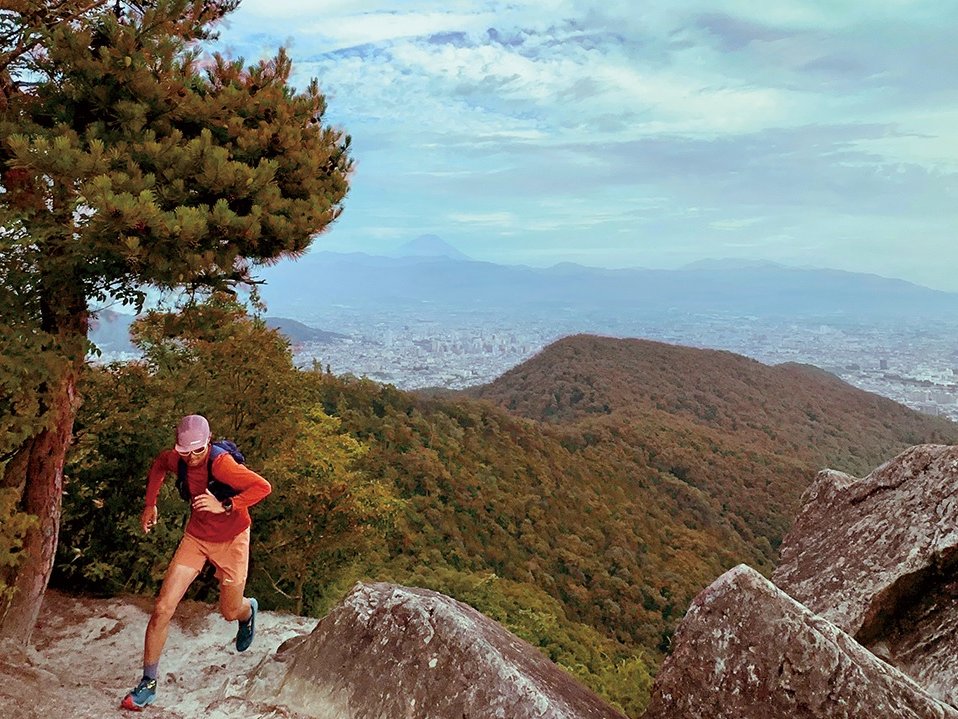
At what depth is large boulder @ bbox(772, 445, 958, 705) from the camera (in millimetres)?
6332

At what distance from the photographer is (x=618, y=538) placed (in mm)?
28703

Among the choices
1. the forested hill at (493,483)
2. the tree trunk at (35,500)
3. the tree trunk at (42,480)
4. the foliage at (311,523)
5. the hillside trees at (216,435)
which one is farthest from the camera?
the foliage at (311,523)

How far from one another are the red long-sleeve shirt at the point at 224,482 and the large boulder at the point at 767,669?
385 cm

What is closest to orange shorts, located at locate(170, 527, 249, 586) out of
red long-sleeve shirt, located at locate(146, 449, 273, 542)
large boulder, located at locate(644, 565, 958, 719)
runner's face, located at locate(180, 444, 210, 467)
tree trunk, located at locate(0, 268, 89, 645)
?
red long-sleeve shirt, located at locate(146, 449, 273, 542)

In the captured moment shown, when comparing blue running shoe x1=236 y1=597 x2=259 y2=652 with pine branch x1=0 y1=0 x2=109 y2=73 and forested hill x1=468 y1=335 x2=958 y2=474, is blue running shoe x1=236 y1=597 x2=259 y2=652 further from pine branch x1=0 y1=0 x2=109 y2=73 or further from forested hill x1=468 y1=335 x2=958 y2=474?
forested hill x1=468 y1=335 x2=958 y2=474

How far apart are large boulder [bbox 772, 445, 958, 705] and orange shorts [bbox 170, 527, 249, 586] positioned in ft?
19.4

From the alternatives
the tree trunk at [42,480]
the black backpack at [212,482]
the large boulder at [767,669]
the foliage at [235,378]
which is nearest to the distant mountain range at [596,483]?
the foliage at [235,378]

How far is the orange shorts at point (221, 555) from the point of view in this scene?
19.5 feet

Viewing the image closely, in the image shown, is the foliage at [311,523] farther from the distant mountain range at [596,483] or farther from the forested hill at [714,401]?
the forested hill at [714,401]

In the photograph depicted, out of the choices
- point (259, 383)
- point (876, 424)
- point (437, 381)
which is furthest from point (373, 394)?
point (876, 424)

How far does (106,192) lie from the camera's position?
5.08 m

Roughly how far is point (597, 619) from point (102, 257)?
21.4 meters

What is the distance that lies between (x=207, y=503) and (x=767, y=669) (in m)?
4.77

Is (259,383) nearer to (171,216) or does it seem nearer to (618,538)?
(171,216)
